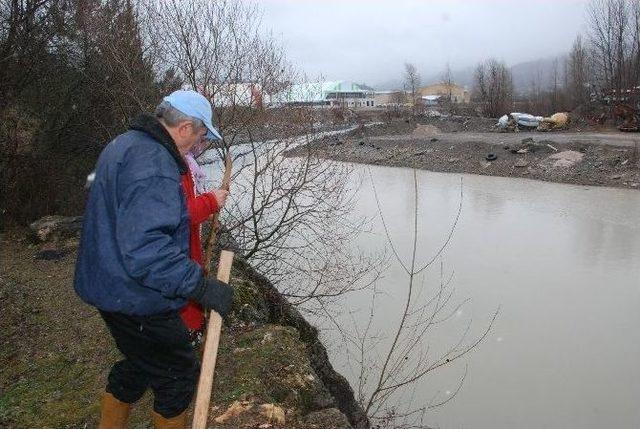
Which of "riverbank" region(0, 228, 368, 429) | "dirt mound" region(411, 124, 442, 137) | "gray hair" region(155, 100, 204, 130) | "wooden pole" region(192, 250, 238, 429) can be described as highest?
"gray hair" region(155, 100, 204, 130)

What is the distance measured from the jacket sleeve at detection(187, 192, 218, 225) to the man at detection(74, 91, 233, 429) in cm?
10

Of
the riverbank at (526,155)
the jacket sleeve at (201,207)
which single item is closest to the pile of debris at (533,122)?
the riverbank at (526,155)

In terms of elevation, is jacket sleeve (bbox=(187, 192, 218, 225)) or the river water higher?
jacket sleeve (bbox=(187, 192, 218, 225))

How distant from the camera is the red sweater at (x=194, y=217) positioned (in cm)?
188

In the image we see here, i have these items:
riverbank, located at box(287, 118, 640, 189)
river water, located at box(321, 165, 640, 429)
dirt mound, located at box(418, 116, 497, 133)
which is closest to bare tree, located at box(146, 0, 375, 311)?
river water, located at box(321, 165, 640, 429)

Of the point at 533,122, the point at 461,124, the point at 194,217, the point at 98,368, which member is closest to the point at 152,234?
the point at 194,217

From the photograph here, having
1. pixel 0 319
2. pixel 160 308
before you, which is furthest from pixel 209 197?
pixel 0 319

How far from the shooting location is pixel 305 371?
10.8 feet

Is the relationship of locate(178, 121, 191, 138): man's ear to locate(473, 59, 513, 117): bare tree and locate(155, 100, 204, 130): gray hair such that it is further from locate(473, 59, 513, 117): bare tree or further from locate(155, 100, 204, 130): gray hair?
locate(473, 59, 513, 117): bare tree

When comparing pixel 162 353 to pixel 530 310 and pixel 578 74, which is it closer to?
pixel 530 310

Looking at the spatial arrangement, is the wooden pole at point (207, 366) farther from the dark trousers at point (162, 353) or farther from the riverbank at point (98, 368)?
the riverbank at point (98, 368)

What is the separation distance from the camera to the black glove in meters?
1.73

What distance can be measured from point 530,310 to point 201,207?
511 cm

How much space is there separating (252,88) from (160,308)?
181 inches
